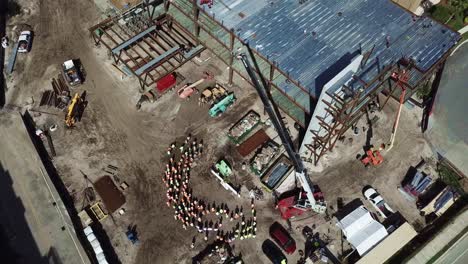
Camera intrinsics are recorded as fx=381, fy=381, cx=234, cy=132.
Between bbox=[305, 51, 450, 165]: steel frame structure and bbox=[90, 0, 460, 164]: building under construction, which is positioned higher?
bbox=[90, 0, 460, 164]: building under construction

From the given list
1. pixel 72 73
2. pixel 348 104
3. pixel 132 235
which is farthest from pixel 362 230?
pixel 72 73

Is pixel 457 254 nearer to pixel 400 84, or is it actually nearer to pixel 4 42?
pixel 400 84

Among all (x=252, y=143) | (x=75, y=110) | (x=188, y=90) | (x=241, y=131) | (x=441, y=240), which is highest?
(x=75, y=110)

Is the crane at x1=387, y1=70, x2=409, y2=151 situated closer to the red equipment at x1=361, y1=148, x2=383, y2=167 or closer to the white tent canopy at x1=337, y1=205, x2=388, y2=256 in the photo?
the red equipment at x1=361, y1=148, x2=383, y2=167

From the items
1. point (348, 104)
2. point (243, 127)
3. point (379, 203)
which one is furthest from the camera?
point (243, 127)

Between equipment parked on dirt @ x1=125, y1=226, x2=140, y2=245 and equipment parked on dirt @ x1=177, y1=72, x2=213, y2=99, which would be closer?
equipment parked on dirt @ x1=125, y1=226, x2=140, y2=245

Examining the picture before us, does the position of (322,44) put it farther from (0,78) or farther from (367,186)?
(0,78)

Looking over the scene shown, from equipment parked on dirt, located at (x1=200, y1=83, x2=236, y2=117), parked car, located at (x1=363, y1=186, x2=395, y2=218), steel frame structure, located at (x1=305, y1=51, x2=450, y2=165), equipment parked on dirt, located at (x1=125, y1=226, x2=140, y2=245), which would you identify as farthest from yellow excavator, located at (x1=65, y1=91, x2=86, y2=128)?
parked car, located at (x1=363, y1=186, x2=395, y2=218)
